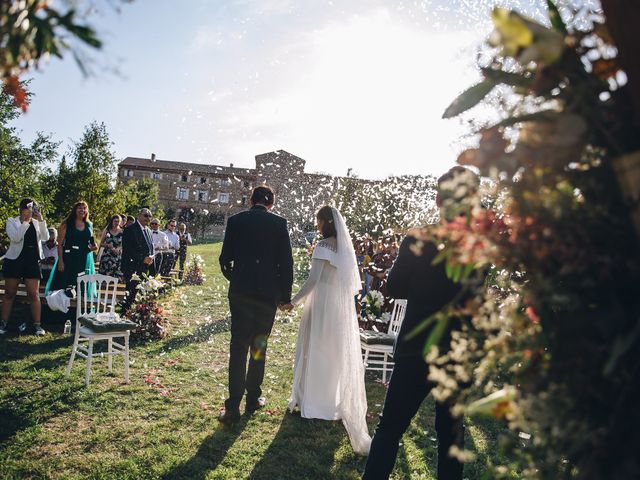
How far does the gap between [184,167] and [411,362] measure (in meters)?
66.4

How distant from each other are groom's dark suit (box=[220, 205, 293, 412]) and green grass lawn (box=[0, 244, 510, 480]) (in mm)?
605

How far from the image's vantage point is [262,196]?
5.07 metres

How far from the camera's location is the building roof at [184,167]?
64.0m

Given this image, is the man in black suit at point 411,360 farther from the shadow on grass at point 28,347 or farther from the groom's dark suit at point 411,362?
the shadow on grass at point 28,347

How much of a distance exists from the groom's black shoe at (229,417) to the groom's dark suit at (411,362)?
2.14 meters

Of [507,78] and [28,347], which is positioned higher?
[507,78]

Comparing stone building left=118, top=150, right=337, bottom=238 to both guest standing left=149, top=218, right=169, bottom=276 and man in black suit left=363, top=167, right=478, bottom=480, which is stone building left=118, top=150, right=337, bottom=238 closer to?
guest standing left=149, top=218, right=169, bottom=276

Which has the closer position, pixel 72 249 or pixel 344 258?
pixel 344 258

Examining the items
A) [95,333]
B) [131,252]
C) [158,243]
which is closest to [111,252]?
[131,252]

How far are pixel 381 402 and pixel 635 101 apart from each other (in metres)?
5.52

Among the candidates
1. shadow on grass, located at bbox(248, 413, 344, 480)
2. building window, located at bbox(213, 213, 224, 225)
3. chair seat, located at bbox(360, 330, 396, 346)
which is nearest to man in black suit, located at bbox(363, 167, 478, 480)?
shadow on grass, located at bbox(248, 413, 344, 480)

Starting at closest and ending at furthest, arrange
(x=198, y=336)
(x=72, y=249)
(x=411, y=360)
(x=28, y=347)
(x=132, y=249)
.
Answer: (x=411, y=360) → (x=28, y=347) → (x=72, y=249) → (x=198, y=336) → (x=132, y=249)

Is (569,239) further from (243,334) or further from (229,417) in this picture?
(229,417)

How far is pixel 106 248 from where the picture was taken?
9.44 meters
